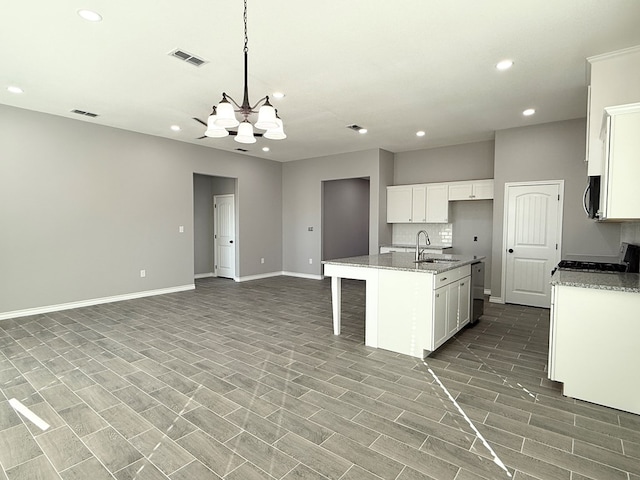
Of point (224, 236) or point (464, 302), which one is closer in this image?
point (464, 302)

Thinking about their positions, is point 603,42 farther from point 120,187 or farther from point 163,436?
point 120,187

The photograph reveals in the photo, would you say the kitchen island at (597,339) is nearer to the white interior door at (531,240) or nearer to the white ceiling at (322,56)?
the white ceiling at (322,56)

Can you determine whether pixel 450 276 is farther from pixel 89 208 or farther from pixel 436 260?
pixel 89 208

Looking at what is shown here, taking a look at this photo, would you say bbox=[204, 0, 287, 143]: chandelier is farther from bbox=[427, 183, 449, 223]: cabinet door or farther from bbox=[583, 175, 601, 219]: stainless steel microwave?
bbox=[427, 183, 449, 223]: cabinet door

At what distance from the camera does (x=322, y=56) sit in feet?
10.7

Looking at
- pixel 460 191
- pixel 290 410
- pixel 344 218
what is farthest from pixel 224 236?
pixel 290 410

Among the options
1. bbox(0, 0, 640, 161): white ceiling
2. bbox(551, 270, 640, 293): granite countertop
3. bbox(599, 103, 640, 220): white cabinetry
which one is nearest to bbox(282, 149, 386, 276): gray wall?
bbox(0, 0, 640, 161): white ceiling

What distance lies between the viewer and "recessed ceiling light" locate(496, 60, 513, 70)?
132 inches

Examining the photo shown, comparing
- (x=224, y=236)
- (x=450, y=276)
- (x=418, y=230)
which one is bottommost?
(x=450, y=276)

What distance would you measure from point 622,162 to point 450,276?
1.76m

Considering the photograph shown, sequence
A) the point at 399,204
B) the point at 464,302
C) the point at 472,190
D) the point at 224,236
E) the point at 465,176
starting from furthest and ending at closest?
1. the point at 224,236
2. the point at 399,204
3. the point at 465,176
4. the point at 472,190
5. the point at 464,302

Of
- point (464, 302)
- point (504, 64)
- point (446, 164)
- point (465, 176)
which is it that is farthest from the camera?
point (446, 164)

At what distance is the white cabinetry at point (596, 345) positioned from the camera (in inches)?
95.2

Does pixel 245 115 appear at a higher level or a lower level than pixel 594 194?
higher
